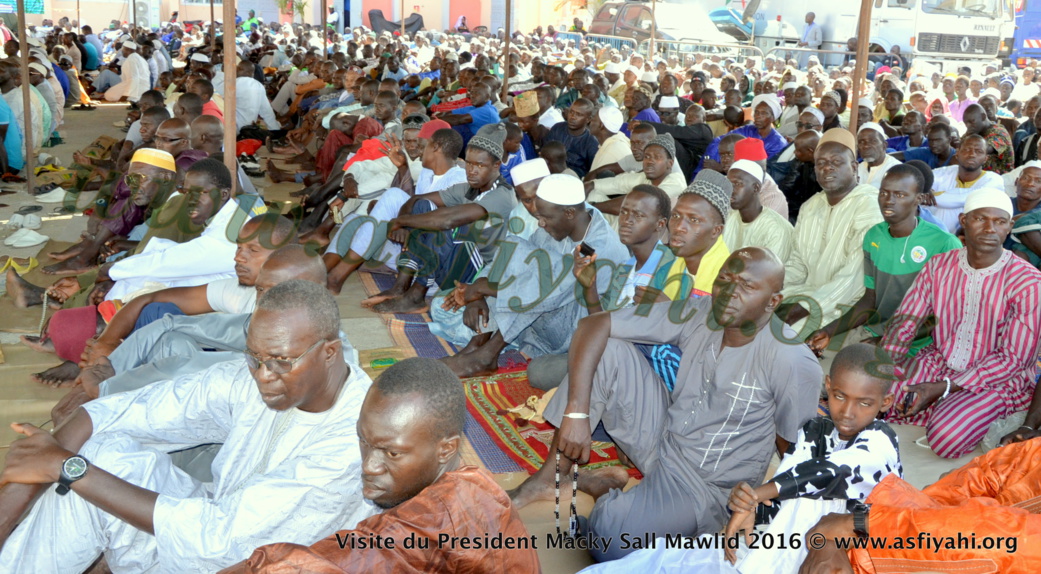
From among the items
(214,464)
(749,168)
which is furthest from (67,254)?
(749,168)

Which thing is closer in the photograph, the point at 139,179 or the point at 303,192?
the point at 139,179

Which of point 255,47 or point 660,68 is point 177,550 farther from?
point 255,47

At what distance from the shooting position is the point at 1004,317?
3.45 meters

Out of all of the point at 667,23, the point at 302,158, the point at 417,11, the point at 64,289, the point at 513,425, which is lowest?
the point at 513,425

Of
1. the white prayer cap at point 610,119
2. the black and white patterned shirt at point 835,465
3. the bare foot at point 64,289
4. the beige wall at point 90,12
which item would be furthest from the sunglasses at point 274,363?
the beige wall at point 90,12

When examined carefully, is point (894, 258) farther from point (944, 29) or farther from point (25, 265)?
point (944, 29)

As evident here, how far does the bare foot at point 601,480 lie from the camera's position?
3.04m

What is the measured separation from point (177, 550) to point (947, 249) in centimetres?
340

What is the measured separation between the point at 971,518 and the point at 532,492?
134 centimetres

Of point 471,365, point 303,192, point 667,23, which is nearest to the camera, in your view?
point 471,365

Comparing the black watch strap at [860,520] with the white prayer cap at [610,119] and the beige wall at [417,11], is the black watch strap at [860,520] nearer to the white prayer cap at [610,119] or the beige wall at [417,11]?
the white prayer cap at [610,119]

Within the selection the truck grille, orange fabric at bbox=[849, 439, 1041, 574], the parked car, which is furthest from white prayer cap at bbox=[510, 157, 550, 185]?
the parked car

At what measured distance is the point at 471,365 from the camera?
397cm

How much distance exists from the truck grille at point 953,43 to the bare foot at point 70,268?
15.6 meters
